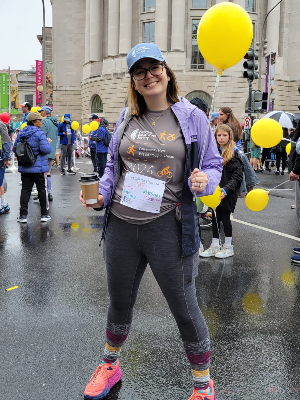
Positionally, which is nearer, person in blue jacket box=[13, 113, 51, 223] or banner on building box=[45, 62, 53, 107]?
person in blue jacket box=[13, 113, 51, 223]

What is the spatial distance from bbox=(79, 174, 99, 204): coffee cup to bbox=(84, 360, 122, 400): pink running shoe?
3.65 ft

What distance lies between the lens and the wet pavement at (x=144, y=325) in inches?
115

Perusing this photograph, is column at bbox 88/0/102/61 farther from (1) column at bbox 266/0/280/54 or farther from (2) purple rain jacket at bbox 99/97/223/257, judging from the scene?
(2) purple rain jacket at bbox 99/97/223/257

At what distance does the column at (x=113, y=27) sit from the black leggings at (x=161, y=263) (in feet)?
148

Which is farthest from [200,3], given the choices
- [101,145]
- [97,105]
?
[101,145]

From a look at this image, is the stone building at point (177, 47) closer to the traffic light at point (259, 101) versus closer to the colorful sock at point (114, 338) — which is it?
the traffic light at point (259, 101)

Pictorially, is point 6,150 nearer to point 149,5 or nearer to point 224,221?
point 224,221

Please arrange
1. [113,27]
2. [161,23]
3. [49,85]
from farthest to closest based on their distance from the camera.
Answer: [49,85] → [113,27] → [161,23]

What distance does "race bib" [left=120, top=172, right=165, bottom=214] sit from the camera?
246 centimetres

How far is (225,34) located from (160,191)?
1.08 m

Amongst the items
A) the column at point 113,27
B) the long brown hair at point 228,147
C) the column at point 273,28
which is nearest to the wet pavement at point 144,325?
the long brown hair at point 228,147

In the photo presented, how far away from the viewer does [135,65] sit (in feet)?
8.09

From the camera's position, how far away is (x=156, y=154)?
2.44m

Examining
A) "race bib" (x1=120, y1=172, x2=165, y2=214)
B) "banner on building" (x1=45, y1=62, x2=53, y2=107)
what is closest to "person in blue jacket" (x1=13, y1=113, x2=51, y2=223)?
"race bib" (x1=120, y1=172, x2=165, y2=214)
